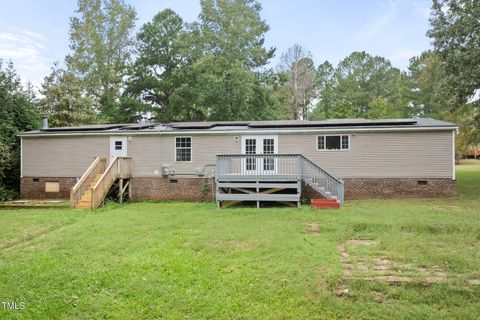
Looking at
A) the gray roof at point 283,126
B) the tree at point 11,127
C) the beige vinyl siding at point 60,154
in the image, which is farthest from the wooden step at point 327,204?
the tree at point 11,127

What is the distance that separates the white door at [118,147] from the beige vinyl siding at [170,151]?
276 millimetres

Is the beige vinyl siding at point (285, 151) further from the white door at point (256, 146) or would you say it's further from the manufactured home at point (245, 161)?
the white door at point (256, 146)

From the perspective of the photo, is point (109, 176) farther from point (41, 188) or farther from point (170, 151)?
point (41, 188)

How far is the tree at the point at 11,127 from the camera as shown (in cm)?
1557

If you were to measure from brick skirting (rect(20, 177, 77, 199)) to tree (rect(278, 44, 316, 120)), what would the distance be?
2345 cm

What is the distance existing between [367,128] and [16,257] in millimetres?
12193

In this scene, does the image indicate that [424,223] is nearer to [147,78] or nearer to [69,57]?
[147,78]

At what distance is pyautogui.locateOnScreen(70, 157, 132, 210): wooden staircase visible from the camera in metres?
12.2

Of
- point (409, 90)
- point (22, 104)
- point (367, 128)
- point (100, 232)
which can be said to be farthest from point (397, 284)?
point (409, 90)

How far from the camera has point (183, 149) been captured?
1462cm

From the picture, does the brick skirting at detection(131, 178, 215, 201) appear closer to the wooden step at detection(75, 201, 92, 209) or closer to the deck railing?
the deck railing

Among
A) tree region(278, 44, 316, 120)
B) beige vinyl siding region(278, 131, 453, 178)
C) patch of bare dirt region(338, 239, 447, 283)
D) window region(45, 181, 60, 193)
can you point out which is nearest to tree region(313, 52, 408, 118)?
tree region(278, 44, 316, 120)

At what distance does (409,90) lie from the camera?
3816cm

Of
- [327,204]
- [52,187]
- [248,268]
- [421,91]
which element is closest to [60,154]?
[52,187]
